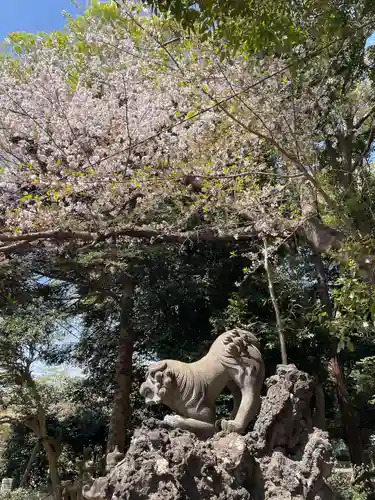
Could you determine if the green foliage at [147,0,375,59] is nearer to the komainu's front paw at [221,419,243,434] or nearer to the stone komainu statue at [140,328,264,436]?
the stone komainu statue at [140,328,264,436]

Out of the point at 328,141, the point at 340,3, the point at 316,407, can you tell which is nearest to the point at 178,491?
the point at 316,407

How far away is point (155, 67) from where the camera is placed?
25.3 feet

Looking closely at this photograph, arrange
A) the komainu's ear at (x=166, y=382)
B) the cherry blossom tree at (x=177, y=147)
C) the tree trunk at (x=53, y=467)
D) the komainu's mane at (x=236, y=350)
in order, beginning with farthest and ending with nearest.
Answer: the tree trunk at (x=53, y=467), the cherry blossom tree at (x=177, y=147), the komainu's mane at (x=236, y=350), the komainu's ear at (x=166, y=382)

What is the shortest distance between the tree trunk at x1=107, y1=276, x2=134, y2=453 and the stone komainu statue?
12.9 ft

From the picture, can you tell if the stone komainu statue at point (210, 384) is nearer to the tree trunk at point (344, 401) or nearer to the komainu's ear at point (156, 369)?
the komainu's ear at point (156, 369)

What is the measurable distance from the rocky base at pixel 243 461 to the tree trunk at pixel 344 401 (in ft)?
12.6

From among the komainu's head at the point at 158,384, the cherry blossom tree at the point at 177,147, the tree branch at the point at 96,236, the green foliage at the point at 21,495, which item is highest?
the cherry blossom tree at the point at 177,147

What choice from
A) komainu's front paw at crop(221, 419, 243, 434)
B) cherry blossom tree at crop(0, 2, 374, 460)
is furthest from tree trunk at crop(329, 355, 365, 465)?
komainu's front paw at crop(221, 419, 243, 434)

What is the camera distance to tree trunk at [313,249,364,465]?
342 inches

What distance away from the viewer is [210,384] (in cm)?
488

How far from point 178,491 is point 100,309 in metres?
7.47

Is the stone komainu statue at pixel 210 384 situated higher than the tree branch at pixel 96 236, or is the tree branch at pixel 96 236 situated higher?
the tree branch at pixel 96 236

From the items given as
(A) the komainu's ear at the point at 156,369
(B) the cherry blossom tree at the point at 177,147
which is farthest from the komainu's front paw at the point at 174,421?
(B) the cherry blossom tree at the point at 177,147

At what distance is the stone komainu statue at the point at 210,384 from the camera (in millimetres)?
4598
